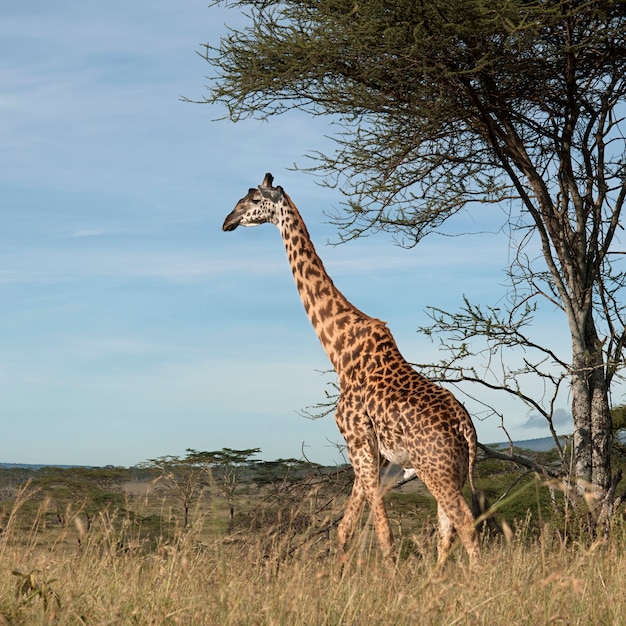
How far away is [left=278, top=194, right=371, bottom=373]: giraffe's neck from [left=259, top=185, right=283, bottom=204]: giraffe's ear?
8cm

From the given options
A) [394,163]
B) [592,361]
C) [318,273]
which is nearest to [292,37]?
[394,163]

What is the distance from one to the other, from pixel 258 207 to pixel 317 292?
111 cm

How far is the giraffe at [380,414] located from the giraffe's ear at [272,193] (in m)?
0.22

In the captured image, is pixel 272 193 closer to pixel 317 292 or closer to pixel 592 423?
pixel 317 292

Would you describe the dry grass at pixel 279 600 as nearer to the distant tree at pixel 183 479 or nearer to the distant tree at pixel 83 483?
the distant tree at pixel 183 479

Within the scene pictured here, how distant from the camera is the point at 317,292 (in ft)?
27.5

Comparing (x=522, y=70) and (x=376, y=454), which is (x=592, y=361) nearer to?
(x=522, y=70)

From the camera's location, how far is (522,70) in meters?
10.7

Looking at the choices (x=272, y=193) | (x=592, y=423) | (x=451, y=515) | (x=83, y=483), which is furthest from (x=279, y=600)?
(x=83, y=483)

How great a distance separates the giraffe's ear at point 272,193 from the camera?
A: 867 cm

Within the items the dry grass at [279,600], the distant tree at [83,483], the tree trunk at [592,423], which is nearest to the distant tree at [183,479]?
the dry grass at [279,600]

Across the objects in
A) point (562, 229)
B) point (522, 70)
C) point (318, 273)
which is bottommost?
point (318, 273)

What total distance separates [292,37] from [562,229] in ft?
13.5

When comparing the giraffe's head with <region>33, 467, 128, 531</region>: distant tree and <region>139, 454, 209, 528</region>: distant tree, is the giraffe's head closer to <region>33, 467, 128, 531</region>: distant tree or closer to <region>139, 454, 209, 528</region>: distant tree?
<region>139, 454, 209, 528</region>: distant tree
